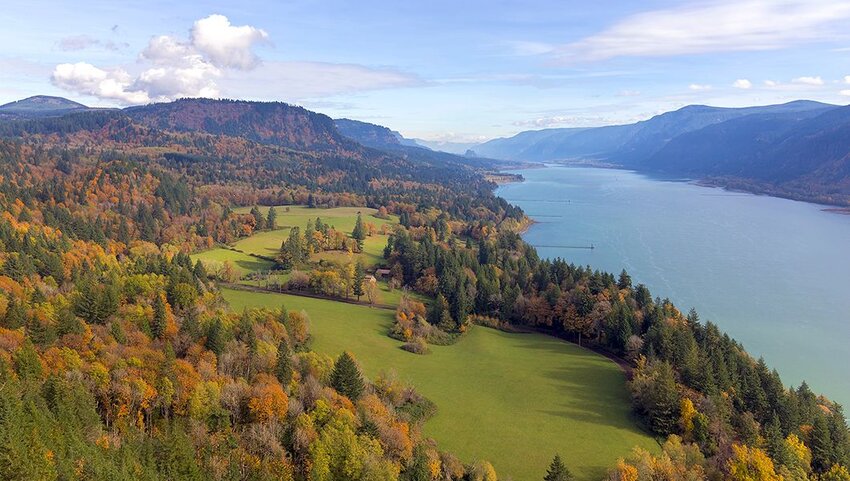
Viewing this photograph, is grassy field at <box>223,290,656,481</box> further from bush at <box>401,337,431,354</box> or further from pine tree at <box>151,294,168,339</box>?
pine tree at <box>151,294,168,339</box>

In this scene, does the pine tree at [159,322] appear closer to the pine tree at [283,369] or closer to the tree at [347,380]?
the pine tree at [283,369]

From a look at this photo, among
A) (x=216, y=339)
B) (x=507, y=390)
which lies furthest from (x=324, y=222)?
(x=216, y=339)

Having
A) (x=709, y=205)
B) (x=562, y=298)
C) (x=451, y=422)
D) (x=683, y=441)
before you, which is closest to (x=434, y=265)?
(x=562, y=298)

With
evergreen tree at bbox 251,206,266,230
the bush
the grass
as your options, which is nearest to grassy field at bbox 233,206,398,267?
evergreen tree at bbox 251,206,266,230

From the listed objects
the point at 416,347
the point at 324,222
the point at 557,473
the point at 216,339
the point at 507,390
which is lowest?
the point at 507,390

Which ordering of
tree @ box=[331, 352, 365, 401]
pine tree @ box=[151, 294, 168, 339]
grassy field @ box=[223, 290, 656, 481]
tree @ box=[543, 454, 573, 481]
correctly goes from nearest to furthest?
1. tree @ box=[543, 454, 573, 481]
2. grassy field @ box=[223, 290, 656, 481]
3. tree @ box=[331, 352, 365, 401]
4. pine tree @ box=[151, 294, 168, 339]

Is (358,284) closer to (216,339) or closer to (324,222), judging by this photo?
(216,339)

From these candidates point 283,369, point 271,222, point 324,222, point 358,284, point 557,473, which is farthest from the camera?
point 324,222

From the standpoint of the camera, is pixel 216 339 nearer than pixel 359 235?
Yes
